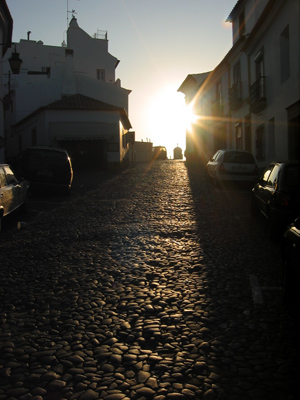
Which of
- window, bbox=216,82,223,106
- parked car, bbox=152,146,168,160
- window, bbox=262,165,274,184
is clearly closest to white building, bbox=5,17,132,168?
window, bbox=216,82,223,106

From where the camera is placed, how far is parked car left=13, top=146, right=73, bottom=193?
14.6 m

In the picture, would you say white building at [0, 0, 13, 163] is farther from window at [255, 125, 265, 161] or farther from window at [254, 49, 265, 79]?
window at [255, 125, 265, 161]

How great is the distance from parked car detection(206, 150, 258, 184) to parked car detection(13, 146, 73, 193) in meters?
5.94

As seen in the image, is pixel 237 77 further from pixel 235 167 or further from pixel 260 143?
pixel 235 167

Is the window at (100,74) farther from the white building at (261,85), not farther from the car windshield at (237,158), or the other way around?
the car windshield at (237,158)

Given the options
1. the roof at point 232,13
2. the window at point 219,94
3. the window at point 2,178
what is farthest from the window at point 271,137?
the window at point 2,178

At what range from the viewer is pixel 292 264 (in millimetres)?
4082

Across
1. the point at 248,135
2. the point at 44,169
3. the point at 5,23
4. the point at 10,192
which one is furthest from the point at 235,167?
the point at 5,23

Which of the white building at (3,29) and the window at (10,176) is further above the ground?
the white building at (3,29)

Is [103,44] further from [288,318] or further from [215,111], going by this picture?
[288,318]

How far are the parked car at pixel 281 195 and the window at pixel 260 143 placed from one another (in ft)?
40.6

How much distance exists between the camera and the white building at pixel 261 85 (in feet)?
52.2

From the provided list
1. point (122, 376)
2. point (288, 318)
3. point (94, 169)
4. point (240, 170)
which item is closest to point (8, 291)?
point (122, 376)

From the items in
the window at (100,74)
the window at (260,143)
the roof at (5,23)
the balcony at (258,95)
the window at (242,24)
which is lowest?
the window at (260,143)
